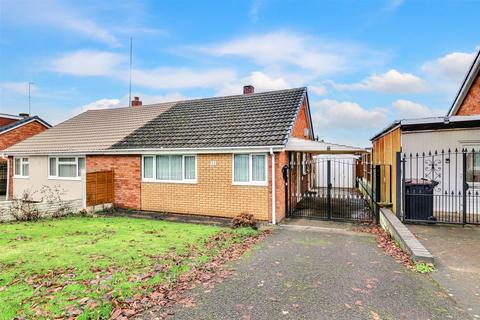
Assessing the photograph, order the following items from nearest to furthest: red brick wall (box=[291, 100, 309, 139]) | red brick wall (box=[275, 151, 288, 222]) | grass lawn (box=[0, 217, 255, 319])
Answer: grass lawn (box=[0, 217, 255, 319]), red brick wall (box=[275, 151, 288, 222]), red brick wall (box=[291, 100, 309, 139])

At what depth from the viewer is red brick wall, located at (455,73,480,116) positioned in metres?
13.8

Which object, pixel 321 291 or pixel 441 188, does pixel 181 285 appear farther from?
pixel 441 188

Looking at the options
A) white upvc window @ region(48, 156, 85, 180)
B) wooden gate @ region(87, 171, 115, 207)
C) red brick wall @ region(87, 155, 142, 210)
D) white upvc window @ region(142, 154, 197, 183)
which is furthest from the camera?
white upvc window @ region(48, 156, 85, 180)

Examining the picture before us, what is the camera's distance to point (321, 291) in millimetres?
5277

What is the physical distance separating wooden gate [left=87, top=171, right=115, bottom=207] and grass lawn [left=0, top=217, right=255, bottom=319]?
283cm

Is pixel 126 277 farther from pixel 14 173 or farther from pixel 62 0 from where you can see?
pixel 14 173

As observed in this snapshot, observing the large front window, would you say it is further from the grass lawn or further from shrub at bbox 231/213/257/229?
the grass lawn

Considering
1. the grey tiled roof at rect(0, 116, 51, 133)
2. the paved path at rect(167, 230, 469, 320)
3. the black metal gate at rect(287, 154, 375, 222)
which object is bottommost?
the paved path at rect(167, 230, 469, 320)

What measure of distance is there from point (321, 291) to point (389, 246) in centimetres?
393

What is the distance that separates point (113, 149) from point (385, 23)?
589 inches

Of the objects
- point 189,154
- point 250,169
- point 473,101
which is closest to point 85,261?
point 250,169


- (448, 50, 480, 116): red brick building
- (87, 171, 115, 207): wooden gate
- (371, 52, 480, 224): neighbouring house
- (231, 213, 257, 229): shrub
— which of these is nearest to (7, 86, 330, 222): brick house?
(87, 171, 115, 207): wooden gate

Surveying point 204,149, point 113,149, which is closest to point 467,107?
point 204,149

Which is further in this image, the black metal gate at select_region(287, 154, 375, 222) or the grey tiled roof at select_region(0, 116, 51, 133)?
the grey tiled roof at select_region(0, 116, 51, 133)
